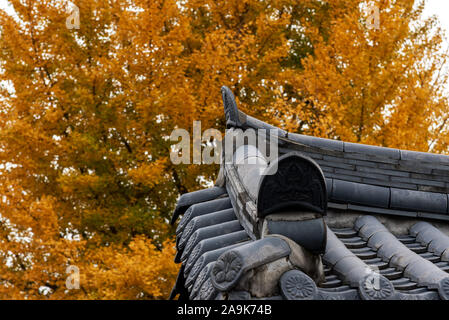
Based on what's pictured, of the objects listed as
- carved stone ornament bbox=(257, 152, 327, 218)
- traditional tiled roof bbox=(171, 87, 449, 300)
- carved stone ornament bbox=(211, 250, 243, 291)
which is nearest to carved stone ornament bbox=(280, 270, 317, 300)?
traditional tiled roof bbox=(171, 87, 449, 300)

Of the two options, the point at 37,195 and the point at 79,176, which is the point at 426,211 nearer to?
the point at 79,176

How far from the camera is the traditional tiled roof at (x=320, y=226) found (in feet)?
8.64

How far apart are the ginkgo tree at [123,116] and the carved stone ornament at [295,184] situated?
682cm

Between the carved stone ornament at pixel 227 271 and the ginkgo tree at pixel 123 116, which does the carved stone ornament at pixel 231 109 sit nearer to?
the carved stone ornament at pixel 227 271

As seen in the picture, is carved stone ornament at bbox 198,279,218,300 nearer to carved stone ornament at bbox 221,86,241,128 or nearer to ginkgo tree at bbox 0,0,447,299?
carved stone ornament at bbox 221,86,241,128

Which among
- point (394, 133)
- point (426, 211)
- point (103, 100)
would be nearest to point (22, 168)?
point (103, 100)

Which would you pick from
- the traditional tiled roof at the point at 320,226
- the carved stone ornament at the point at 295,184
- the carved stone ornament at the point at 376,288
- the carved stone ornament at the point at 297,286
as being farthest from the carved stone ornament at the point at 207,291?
the carved stone ornament at the point at 376,288

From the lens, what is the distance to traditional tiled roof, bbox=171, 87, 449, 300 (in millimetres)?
2633

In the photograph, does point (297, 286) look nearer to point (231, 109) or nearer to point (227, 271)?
point (227, 271)

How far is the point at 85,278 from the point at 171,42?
4.69m

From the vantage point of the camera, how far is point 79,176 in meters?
10.0
